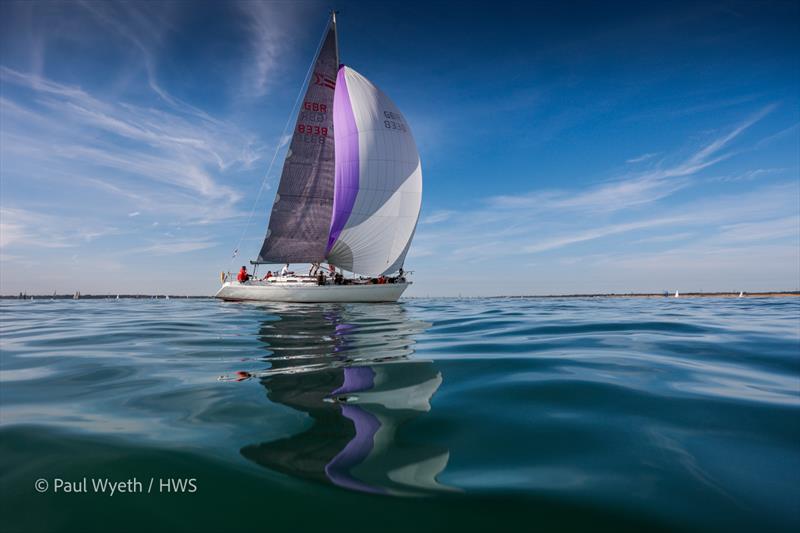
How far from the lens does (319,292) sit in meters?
24.9

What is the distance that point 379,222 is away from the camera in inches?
1032

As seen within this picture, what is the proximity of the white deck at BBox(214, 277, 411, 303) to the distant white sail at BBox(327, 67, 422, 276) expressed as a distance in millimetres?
1491

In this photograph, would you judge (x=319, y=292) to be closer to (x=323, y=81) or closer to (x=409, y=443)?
(x=323, y=81)

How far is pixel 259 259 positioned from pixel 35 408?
26.5 meters

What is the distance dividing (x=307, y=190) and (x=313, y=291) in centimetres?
821

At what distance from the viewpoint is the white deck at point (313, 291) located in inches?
980

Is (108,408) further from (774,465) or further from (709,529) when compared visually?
(774,465)

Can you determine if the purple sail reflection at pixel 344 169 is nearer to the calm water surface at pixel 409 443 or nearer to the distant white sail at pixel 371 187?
the distant white sail at pixel 371 187

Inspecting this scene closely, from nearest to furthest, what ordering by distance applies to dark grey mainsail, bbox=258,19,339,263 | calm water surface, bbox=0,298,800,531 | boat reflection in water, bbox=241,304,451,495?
calm water surface, bbox=0,298,800,531
boat reflection in water, bbox=241,304,451,495
dark grey mainsail, bbox=258,19,339,263

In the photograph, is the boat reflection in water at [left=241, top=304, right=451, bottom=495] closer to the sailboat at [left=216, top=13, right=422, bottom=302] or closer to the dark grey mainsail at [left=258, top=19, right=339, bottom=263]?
the sailboat at [left=216, top=13, right=422, bottom=302]

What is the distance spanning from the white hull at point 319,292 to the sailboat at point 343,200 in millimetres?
66

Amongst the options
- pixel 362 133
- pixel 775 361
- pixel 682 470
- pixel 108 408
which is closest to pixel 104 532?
pixel 108 408

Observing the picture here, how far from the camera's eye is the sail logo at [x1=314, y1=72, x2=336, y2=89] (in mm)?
29094

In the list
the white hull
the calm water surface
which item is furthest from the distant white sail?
the calm water surface
